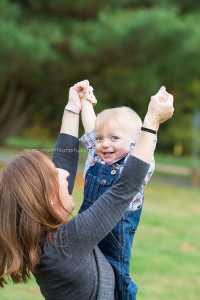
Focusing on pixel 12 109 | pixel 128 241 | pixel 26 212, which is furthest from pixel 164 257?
pixel 12 109

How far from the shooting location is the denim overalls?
176 centimetres

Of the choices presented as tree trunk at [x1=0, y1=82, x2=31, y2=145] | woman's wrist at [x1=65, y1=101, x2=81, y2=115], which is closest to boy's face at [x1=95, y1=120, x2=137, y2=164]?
woman's wrist at [x1=65, y1=101, x2=81, y2=115]

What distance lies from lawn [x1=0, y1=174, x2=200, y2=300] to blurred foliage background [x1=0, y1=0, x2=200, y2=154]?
277cm

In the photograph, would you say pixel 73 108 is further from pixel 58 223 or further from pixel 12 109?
pixel 12 109

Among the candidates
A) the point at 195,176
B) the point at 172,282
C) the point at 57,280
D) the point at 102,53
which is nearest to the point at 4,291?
the point at 172,282

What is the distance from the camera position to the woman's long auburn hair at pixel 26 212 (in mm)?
1649

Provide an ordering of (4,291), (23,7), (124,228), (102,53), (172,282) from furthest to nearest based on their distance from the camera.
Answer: (23,7) → (102,53) → (172,282) → (4,291) → (124,228)

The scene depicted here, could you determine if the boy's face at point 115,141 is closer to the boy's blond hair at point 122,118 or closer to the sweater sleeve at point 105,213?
the boy's blond hair at point 122,118

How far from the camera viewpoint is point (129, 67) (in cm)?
1398

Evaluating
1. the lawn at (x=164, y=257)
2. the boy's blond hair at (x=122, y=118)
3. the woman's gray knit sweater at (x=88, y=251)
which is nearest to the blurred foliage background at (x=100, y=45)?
the lawn at (x=164, y=257)

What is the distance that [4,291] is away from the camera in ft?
13.5

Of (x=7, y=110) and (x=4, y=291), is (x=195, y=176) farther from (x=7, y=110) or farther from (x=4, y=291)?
(x=4, y=291)

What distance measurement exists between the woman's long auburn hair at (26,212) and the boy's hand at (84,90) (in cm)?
52

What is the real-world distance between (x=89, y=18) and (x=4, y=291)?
10.5 metres
